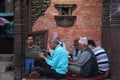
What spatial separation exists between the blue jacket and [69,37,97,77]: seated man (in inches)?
11.3

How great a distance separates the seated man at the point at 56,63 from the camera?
10.8 metres

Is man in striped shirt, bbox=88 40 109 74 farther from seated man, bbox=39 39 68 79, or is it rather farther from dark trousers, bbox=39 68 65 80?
dark trousers, bbox=39 68 65 80

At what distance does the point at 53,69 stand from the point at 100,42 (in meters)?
1.55

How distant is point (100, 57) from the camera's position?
11.1m

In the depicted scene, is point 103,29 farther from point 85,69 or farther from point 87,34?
point 85,69

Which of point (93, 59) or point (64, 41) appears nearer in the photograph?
point (93, 59)

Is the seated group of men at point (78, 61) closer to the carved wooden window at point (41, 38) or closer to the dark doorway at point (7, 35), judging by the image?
the carved wooden window at point (41, 38)

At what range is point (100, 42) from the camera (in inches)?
467

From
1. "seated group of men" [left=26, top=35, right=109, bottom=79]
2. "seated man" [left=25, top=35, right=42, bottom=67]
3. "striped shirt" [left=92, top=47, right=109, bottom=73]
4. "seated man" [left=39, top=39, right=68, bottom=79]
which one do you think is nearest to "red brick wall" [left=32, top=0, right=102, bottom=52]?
"seated man" [left=25, top=35, right=42, bottom=67]

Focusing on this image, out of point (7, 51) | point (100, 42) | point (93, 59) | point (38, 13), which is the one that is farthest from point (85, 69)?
point (7, 51)

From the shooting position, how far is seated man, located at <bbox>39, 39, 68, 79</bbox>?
10836 millimetres

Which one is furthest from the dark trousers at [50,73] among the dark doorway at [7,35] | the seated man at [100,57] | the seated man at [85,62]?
the dark doorway at [7,35]

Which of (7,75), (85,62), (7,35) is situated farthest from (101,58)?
(7,35)

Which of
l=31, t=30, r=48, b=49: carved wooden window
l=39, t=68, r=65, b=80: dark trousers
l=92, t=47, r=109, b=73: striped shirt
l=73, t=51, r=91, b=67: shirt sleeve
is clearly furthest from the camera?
l=31, t=30, r=48, b=49: carved wooden window
